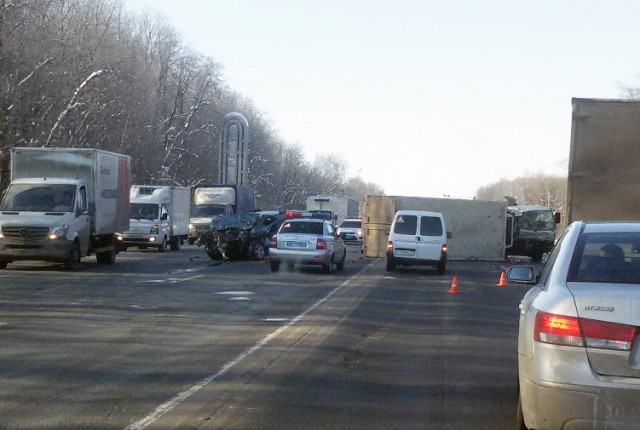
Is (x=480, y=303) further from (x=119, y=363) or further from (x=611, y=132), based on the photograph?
(x=119, y=363)

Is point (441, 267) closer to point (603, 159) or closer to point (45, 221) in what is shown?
point (45, 221)

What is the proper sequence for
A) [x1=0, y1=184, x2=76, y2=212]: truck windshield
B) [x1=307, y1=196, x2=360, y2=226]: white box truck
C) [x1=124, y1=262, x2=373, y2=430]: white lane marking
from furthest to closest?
[x1=307, y1=196, x2=360, y2=226]: white box truck
[x1=0, y1=184, x2=76, y2=212]: truck windshield
[x1=124, y1=262, x2=373, y2=430]: white lane marking

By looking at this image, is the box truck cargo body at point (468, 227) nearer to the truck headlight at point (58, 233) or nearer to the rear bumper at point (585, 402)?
the truck headlight at point (58, 233)

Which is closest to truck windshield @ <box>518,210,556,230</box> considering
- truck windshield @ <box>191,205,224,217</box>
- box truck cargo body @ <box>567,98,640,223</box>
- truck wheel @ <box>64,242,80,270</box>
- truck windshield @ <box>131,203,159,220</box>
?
truck windshield @ <box>191,205,224,217</box>

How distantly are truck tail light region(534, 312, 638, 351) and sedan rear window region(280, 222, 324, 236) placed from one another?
19633 mm

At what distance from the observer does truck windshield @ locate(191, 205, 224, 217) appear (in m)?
44.2

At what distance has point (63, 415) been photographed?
6.94 m

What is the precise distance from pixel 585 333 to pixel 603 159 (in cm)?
998

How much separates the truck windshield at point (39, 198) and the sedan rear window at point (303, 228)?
6030 mm

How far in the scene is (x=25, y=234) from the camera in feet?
71.4

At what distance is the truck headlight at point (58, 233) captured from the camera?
21891 millimetres

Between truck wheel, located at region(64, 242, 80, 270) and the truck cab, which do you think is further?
truck wheel, located at region(64, 242, 80, 270)

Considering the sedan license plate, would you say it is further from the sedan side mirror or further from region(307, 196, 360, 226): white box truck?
region(307, 196, 360, 226): white box truck

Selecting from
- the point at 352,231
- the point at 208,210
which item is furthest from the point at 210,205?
the point at 352,231
